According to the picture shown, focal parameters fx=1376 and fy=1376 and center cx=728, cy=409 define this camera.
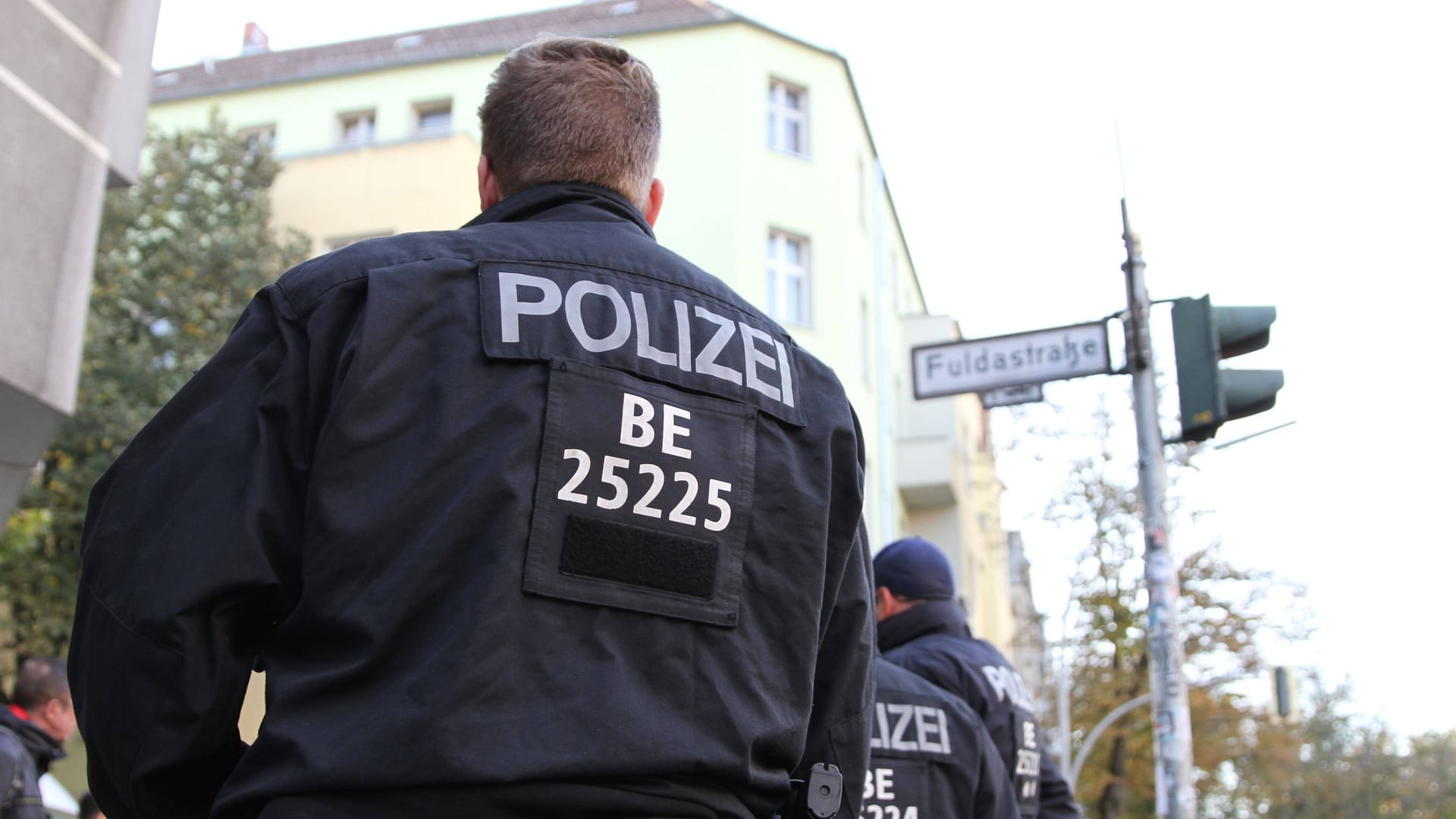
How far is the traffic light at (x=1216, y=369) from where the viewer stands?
25.3ft

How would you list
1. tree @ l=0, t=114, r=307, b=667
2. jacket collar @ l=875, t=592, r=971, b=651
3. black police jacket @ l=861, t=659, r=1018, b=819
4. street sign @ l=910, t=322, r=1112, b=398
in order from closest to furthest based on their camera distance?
black police jacket @ l=861, t=659, r=1018, b=819 → jacket collar @ l=875, t=592, r=971, b=651 → street sign @ l=910, t=322, r=1112, b=398 → tree @ l=0, t=114, r=307, b=667

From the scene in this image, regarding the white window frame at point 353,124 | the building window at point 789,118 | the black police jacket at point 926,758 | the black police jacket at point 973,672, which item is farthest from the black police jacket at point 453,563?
the white window frame at point 353,124

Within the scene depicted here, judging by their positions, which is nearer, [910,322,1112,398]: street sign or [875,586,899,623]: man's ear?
[875,586,899,623]: man's ear

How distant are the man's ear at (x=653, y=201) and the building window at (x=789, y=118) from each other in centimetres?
2083

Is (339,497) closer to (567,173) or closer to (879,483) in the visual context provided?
(567,173)

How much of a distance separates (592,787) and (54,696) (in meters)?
5.17

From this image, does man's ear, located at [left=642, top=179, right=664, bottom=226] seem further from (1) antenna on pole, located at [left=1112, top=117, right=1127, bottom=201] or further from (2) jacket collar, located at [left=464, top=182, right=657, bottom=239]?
(1) antenna on pole, located at [left=1112, top=117, right=1127, bottom=201]

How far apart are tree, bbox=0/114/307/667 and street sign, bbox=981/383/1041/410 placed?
1084 cm

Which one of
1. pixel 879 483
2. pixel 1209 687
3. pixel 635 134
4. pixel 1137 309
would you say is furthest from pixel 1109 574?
pixel 635 134

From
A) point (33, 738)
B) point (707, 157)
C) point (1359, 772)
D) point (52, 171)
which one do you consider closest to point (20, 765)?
point (33, 738)

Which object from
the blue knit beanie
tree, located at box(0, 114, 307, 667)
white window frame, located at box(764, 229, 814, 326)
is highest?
white window frame, located at box(764, 229, 814, 326)

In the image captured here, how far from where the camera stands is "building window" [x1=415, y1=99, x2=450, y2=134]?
24.0 m

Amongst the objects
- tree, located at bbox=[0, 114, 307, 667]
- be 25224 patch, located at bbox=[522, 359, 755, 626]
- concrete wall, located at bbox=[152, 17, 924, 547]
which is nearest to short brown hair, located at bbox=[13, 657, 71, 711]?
be 25224 patch, located at bbox=[522, 359, 755, 626]

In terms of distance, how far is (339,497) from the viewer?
1.80m
